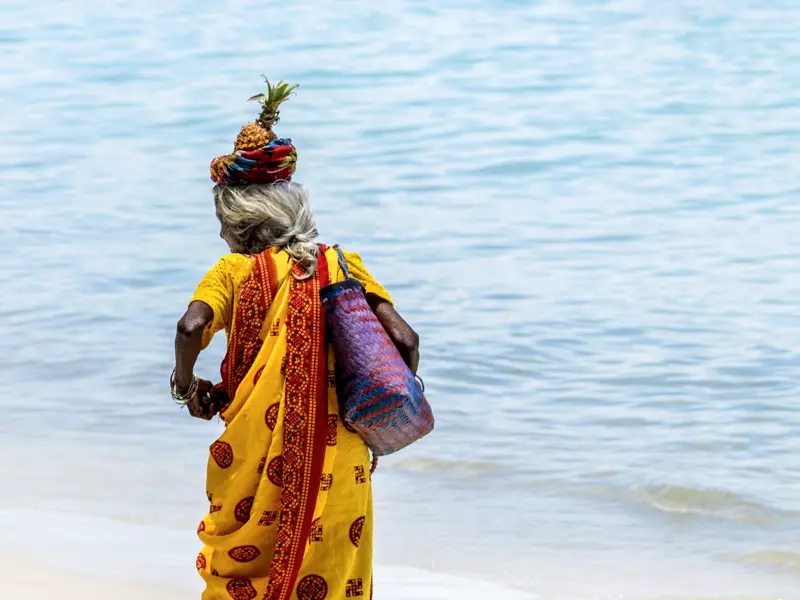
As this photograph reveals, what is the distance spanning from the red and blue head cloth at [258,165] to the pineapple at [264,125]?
0.6 inches

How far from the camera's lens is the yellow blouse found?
3471 mm

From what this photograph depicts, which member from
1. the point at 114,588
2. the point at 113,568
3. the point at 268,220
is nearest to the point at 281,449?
the point at 268,220

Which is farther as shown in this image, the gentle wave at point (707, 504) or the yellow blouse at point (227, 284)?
the gentle wave at point (707, 504)

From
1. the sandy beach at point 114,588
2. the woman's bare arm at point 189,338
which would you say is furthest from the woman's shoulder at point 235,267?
the sandy beach at point 114,588

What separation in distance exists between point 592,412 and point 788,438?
1011 millimetres

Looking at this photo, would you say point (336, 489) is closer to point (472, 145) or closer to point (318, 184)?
point (318, 184)

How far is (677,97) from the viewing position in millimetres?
16000

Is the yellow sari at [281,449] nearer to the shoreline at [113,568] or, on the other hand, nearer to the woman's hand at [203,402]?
the woman's hand at [203,402]

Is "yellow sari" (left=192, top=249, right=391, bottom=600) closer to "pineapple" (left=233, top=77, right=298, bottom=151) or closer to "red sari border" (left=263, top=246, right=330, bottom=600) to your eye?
"red sari border" (left=263, top=246, right=330, bottom=600)

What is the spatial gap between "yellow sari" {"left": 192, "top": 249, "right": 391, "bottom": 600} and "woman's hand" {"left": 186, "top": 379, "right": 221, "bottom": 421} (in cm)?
5

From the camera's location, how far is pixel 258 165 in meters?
3.52

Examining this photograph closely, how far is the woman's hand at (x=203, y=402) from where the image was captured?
3562mm

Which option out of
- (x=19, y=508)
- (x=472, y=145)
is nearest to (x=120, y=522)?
(x=19, y=508)

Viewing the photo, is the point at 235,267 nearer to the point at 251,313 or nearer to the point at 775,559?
the point at 251,313
